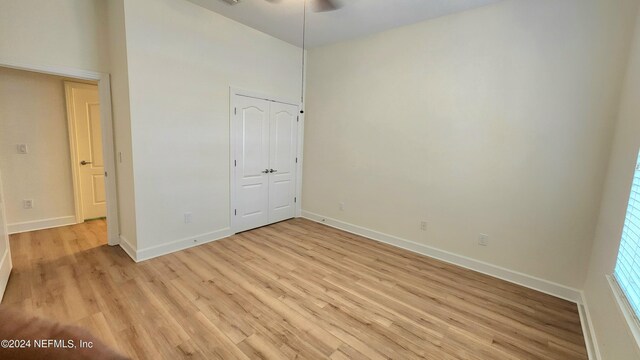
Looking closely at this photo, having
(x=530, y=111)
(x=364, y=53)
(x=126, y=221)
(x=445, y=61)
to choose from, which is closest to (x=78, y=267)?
(x=126, y=221)

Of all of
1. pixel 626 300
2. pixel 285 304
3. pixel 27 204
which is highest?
pixel 626 300

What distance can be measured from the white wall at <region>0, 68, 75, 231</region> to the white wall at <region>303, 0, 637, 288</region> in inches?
160

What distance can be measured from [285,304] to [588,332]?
241cm

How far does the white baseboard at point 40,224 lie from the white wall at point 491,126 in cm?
431

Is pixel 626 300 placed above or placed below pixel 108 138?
below

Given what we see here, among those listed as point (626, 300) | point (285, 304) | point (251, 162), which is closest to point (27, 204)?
point (251, 162)

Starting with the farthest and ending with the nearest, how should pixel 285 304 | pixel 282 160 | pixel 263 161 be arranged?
pixel 282 160
pixel 263 161
pixel 285 304

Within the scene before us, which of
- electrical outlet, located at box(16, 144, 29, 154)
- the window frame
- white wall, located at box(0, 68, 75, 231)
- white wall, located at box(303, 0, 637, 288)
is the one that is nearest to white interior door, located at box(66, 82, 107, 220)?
white wall, located at box(0, 68, 75, 231)

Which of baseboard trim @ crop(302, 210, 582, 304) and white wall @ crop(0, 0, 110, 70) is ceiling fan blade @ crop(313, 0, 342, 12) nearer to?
white wall @ crop(0, 0, 110, 70)

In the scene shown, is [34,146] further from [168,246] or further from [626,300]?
[626,300]

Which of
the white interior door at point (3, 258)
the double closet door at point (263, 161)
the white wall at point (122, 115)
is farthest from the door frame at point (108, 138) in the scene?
the double closet door at point (263, 161)

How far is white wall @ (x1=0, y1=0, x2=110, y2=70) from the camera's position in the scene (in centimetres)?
246

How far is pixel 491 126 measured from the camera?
9.45 ft

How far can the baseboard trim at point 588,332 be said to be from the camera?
5.99 feet
